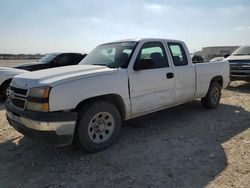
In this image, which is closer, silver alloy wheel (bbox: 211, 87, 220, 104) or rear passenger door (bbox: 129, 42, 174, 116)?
rear passenger door (bbox: 129, 42, 174, 116)

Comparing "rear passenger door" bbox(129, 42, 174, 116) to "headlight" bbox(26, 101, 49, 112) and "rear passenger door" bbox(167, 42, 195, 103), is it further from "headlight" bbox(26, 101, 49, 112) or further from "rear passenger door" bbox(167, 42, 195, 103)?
"headlight" bbox(26, 101, 49, 112)

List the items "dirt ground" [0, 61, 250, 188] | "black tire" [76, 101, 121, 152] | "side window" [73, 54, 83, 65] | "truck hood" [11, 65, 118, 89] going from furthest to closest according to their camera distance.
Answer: "side window" [73, 54, 83, 65]
"black tire" [76, 101, 121, 152]
"truck hood" [11, 65, 118, 89]
"dirt ground" [0, 61, 250, 188]

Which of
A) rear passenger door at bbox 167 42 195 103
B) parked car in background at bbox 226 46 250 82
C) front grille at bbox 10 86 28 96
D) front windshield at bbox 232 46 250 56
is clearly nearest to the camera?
front grille at bbox 10 86 28 96

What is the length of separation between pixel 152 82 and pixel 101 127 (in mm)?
1320

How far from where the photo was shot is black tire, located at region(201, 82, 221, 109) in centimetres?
648

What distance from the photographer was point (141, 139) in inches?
180

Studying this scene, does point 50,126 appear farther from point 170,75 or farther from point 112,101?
point 170,75

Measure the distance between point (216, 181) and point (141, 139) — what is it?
169 centimetres

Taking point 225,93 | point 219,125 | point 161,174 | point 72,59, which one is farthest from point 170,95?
point 72,59

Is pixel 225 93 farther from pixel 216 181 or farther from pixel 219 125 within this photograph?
pixel 216 181

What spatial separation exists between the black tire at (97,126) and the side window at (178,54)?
1969 mm

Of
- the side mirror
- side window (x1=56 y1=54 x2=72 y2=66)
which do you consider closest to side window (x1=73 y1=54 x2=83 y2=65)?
side window (x1=56 y1=54 x2=72 y2=66)

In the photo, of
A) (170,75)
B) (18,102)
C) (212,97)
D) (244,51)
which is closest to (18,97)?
(18,102)

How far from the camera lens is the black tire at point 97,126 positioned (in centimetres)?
374
